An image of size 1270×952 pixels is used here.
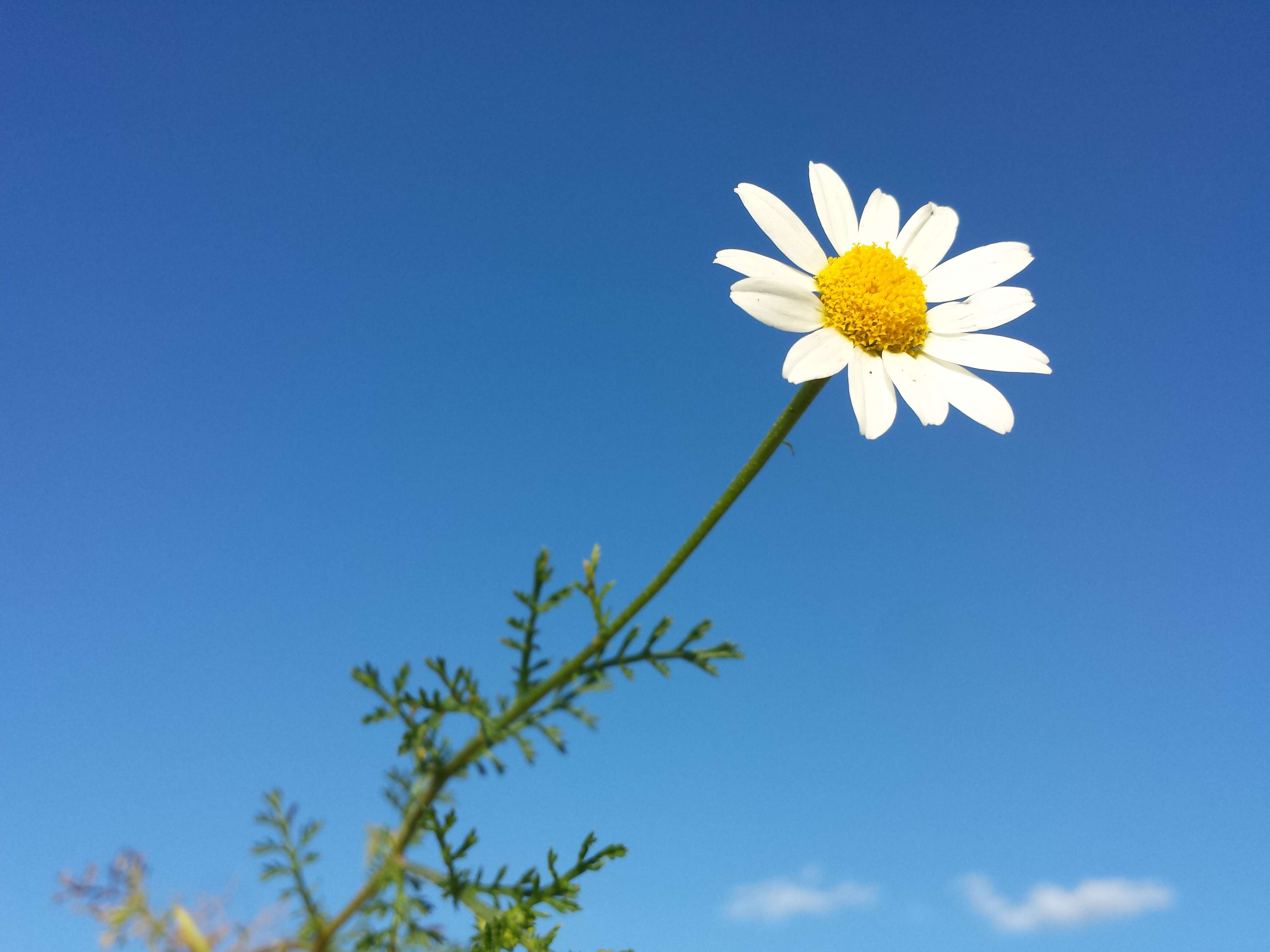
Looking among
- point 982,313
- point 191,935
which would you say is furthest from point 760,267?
point 191,935

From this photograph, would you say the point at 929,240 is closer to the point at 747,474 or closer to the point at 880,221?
the point at 880,221

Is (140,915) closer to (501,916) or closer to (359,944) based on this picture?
(359,944)

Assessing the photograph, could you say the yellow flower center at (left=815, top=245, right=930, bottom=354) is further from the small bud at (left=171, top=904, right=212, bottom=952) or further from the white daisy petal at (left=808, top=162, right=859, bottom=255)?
the small bud at (left=171, top=904, right=212, bottom=952)

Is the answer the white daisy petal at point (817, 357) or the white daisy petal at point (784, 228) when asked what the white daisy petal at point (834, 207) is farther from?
the white daisy petal at point (817, 357)

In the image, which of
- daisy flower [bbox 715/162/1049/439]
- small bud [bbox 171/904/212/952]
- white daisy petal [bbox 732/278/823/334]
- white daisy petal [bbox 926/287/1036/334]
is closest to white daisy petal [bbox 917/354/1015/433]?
daisy flower [bbox 715/162/1049/439]

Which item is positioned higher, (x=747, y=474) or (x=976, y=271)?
(x=976, y=271)

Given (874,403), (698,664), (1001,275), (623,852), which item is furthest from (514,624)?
(1001,275)
